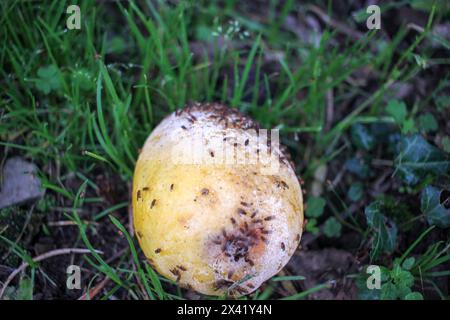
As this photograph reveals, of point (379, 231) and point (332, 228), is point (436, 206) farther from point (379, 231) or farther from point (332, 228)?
point (332, 228)

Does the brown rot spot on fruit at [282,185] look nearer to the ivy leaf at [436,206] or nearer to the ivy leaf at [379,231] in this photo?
the ivy leaf at [379,231]

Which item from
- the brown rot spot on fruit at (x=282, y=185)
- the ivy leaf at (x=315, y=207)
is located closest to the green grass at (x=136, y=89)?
the ivy leaf at (x=315, y=207)

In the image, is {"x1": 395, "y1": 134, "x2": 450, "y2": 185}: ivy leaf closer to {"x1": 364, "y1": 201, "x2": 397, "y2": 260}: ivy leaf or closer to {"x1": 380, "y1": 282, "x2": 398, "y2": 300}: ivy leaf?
{"x1": 364, "y1": 201, "x2": 397, "y2": 260}: ivy leaf

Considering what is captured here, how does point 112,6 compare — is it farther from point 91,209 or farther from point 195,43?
point 91,209

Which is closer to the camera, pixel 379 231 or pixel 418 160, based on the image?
pixel 379 231

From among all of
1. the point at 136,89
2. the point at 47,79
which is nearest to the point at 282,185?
the point at 136,89
